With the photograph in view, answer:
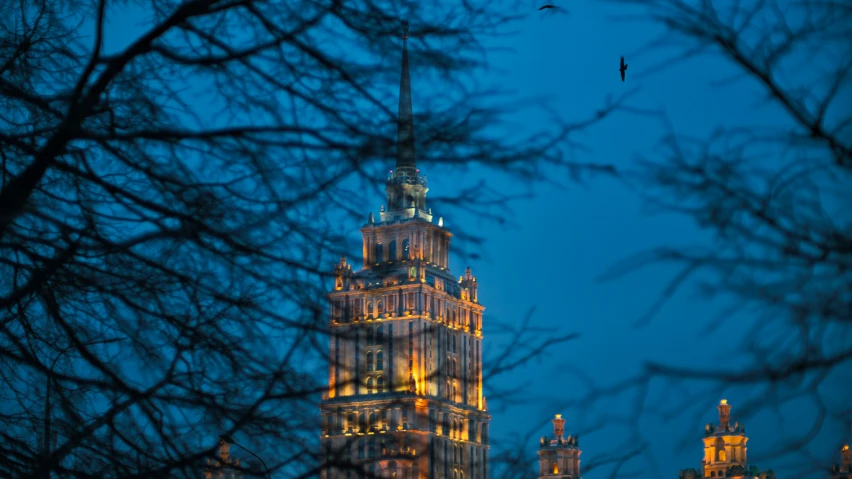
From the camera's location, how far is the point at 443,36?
8906 millimetres

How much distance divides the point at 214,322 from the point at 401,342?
47.0 inches

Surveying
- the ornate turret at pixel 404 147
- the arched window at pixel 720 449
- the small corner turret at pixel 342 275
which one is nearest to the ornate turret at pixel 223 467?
the small corner turret at pixel 342 275

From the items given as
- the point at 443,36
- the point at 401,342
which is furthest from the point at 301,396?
the point at 443,36

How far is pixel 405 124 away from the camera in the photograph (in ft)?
27.6

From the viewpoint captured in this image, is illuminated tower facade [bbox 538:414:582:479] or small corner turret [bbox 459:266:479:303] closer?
illuminated tower facade [bbox 538:414:582:479]

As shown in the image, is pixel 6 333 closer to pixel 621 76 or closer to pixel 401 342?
pixel 401 342

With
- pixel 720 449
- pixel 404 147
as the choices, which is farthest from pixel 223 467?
pixel 720 449

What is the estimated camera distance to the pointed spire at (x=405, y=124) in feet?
27.5

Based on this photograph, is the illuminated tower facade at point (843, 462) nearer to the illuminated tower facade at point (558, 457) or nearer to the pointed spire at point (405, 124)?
the pointed spire at point (405, 124)

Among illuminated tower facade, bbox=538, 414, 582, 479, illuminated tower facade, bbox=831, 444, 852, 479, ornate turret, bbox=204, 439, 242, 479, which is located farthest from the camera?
illuminated tower facade, bbox=538, 414, 582, 479

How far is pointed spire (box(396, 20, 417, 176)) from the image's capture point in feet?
27.5

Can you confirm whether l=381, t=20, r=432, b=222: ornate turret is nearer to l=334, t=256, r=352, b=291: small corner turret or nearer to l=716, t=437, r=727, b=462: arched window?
l=334, t=256, r=352, b=291: small corner turret

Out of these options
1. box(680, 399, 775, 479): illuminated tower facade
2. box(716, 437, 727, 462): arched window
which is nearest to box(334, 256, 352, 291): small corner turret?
box(680, 399, 775, 479): illuminated tower facade

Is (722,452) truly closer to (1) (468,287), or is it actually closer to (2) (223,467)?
(1) (468,287)
